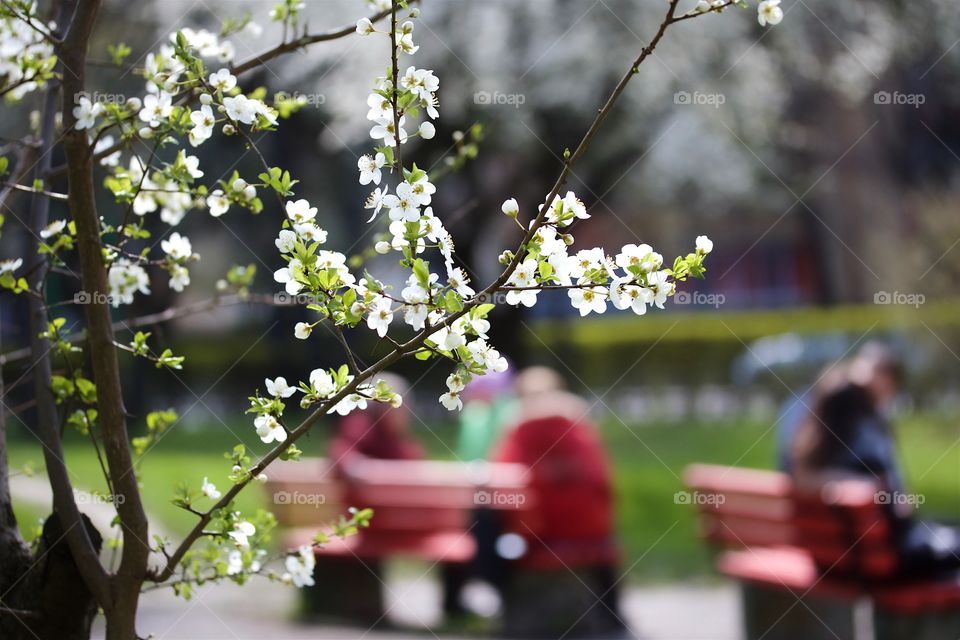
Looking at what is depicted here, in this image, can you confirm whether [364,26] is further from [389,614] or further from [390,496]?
[389,614]

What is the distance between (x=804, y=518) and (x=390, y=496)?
2263 mm

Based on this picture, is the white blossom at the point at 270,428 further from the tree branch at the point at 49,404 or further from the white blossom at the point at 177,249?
the white blossom at the point at 177,249

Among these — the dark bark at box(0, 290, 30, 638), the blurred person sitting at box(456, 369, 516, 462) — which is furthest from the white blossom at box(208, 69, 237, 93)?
the blurred person sitting at box(456, 369, 516, 462)

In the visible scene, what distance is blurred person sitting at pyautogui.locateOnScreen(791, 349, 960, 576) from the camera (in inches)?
184

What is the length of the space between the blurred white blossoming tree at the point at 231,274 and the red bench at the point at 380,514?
327 cm

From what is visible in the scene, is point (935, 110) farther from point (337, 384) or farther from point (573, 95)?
point (337, 384)

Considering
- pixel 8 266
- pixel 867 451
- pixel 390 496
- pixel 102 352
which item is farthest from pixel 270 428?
pixel 390 496

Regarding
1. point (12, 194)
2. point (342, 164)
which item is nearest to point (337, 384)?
point (12, 194)

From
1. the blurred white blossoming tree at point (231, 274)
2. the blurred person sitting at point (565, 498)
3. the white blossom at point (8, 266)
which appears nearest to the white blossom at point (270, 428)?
the blurred white blossoming tree at point (231, 274)

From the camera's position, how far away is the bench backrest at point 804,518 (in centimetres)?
461

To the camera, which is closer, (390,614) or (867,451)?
(867,451)

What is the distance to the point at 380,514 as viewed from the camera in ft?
19.6

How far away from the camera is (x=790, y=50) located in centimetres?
1257

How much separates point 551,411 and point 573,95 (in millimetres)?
5998
